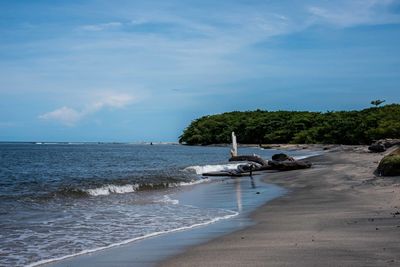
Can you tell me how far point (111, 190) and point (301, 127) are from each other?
121030 millimetres

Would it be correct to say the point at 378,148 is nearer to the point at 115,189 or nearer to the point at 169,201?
the point at 115,189

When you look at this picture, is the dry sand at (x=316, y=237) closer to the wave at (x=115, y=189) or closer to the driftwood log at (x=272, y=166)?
the wave at (x=115, y=189)

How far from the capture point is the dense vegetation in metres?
95.4

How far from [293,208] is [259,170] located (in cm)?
2116

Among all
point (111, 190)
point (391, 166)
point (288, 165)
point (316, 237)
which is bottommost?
point (111, 190)

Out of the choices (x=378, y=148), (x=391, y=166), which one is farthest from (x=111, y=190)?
(x=378, y=148)

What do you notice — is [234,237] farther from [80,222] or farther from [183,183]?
→ [183,183]

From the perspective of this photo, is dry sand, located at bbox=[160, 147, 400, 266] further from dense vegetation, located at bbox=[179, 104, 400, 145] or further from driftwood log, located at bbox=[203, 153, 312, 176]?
dense vegetation, located at bbox=[179, 104, 400, 145]

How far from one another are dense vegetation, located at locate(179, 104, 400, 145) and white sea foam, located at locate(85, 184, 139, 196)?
64120mm

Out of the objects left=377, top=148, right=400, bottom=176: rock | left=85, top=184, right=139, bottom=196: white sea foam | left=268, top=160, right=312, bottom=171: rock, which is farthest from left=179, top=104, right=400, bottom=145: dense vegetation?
left=85, top=184, right=139, bottom=196: white sea foam

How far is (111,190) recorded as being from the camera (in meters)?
24.5

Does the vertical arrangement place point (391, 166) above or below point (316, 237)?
above

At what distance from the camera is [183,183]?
2925 centimetres

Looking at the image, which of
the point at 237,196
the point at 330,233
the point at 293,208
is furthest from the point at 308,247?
→ the point at 237,196
